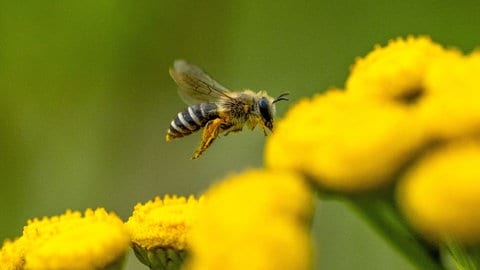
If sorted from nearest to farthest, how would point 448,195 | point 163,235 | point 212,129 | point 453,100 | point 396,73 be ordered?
point 448,195, point 453,100, point 396,73, point 163,235, point 212,129

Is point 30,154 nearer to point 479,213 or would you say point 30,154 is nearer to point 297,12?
point 297,12

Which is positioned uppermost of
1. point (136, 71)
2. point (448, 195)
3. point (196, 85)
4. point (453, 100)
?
point (136, 71)

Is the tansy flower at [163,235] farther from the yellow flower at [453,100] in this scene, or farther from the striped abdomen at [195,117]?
the striped abdomen at [195,117]

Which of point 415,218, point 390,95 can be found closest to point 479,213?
point 415,218

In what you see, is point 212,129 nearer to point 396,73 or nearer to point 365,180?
point 396,73

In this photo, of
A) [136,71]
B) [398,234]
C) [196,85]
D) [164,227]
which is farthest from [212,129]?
[136,71]

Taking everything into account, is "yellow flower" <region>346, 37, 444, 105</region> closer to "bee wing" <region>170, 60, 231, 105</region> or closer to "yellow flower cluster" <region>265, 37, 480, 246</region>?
"yellow flower cluster" <region>265, 37, 480, 246</region>

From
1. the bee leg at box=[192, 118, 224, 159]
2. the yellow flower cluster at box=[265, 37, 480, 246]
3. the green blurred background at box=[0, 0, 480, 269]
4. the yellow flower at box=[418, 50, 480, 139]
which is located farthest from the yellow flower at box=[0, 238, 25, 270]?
the green blurred background at box=[0, 0, 480, 269]
